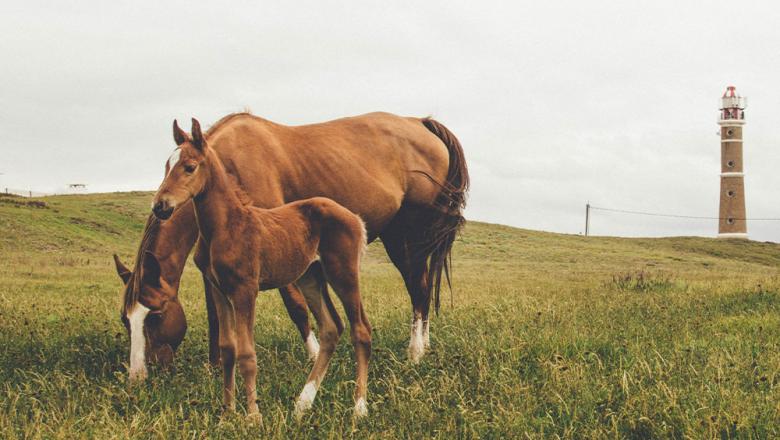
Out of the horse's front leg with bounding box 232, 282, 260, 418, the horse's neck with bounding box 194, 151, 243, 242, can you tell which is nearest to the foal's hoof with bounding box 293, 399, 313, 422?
the horse's front leg with bounding box 232, 282, 260, 418

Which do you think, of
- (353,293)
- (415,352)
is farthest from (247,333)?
(415,352)

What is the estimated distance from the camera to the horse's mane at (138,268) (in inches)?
215

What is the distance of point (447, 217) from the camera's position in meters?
9.10

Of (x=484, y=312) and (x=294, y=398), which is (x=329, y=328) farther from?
(x=484, y=312)

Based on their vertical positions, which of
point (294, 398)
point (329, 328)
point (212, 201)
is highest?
point (212, 201)

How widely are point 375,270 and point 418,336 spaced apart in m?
19.2

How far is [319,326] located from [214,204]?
1498 mm

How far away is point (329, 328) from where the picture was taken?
5.34m

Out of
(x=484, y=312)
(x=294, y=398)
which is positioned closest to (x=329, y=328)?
(x=294, y=398)

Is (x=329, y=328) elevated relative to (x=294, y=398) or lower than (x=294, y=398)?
elevated

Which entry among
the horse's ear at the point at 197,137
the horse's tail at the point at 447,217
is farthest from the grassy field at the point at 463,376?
the horse's ear at the point at 197,137

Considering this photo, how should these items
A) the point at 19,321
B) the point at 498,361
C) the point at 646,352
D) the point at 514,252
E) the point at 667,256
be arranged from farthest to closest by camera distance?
1. the point at 667,256
2. the point at 514,252
3. the point at 19,321
4. the point at 646,352
5. the point at 498,361

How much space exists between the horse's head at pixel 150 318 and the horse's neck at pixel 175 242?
0.12 meters

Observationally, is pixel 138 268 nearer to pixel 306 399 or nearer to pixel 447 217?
pixel 306 399
